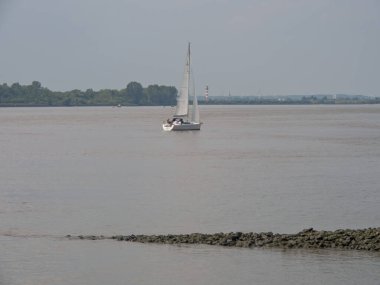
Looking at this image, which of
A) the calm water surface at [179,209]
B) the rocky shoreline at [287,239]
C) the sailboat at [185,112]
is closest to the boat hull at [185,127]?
the sailboat at [185,112]

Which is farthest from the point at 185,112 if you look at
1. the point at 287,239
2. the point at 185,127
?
the point at 287,239

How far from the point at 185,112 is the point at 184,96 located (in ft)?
5.19

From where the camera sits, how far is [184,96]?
89438 millimetres

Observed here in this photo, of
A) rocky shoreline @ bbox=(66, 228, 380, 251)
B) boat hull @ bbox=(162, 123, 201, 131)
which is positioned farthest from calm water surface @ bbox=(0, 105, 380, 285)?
boat hull @ bbox=(162, 123, 201, 131)

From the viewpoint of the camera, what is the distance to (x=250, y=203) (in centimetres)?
3388

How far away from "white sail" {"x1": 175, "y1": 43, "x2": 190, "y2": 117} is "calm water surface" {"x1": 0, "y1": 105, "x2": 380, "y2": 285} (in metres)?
24.6

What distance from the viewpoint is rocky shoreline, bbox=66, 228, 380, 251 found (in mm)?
24312

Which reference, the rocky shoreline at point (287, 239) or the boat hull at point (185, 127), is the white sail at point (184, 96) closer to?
the boat hull at point (185, 127)

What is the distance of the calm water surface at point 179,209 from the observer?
2288 cm

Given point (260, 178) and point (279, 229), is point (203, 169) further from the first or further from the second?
point (279, 229)

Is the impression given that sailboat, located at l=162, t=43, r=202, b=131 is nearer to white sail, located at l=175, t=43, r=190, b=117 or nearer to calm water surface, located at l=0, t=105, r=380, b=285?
white sail, located at l=175, t=43, r=190, b=117

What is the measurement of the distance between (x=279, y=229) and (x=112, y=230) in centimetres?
514

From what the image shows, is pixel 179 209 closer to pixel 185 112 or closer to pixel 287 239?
pixel 287 239

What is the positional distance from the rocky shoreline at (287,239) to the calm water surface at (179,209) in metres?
0.47
